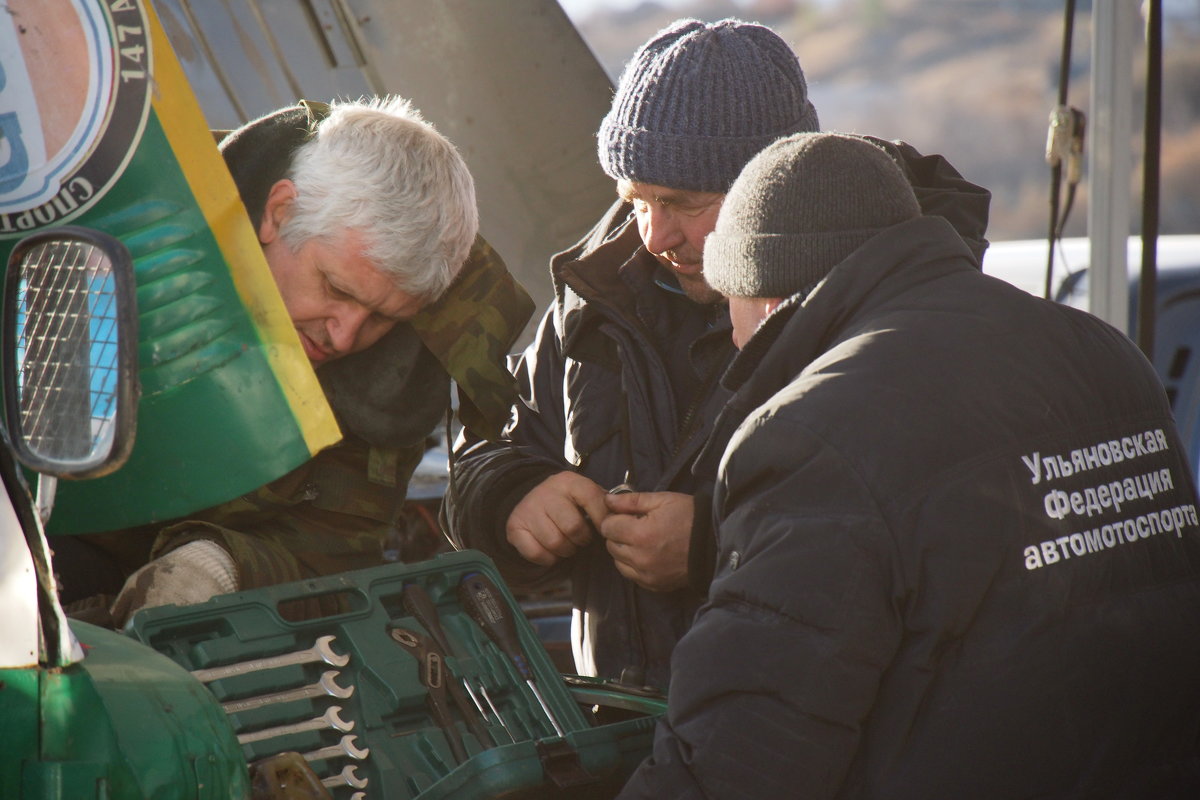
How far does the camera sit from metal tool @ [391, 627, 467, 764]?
1800 mm

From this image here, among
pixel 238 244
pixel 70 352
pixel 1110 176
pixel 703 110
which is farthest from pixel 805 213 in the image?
pixel 1110 176

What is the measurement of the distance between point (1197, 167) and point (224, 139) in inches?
685

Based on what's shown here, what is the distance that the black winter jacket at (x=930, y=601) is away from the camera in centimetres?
143

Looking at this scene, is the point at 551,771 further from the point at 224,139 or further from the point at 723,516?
the point at 224,139

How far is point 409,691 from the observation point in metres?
1.80

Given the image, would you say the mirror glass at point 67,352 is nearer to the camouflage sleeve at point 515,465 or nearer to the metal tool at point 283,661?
the metal tool at point 283,661

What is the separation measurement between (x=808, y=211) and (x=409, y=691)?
78 cm

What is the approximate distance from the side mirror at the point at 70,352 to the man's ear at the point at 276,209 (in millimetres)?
762

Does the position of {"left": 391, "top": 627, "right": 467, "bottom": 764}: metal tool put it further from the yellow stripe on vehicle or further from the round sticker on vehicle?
the round sticker on vehicle

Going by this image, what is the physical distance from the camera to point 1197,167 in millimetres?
17438

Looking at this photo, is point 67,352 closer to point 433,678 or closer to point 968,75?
point 433,678

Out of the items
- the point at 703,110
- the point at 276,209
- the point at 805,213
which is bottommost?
the point at 805,213

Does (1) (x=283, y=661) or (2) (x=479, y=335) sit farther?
(2) (x=479, y=335)

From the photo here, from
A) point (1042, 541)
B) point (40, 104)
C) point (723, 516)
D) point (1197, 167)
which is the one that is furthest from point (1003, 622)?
point (1197, 167)
